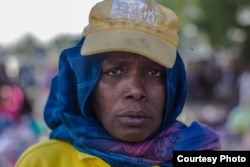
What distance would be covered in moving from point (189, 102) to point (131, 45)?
2256 mm

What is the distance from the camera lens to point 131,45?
7.51ft

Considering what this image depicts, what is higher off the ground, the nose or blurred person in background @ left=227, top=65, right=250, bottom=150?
the nose

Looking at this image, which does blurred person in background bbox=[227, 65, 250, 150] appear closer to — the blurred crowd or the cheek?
the blurred crowd

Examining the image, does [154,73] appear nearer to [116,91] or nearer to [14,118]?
[116,91]

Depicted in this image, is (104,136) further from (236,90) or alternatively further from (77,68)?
(236,90)

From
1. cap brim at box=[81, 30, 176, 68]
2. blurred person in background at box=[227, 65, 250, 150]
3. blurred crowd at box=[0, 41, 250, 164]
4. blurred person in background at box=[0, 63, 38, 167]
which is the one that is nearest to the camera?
cap brim at box=[81, 30, 176, 68]

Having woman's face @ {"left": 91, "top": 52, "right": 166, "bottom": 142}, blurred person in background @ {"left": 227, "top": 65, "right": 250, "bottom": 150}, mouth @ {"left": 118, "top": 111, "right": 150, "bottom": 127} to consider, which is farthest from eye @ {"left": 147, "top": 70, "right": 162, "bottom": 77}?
blurred person in background @ {"left": 227, "top": 65, "right": 250, "bottom": 150}

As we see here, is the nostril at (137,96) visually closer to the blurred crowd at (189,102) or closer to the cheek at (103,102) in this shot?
the cheek at (103,102)

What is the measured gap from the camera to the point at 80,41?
2.40 meters

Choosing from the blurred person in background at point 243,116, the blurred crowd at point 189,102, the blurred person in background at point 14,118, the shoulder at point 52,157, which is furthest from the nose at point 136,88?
the blurred person in background at point 243,116

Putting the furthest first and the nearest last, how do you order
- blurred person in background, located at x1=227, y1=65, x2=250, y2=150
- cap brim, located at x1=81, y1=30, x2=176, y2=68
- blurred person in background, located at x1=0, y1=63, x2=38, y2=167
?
blurred person in background, located at x1=227, y1=65, x2=250, y2=150
blurred person in background, located at x1=0, y1=63, x2=38, y2=167
cap brim, located at x1=81, y1=30, x2=176, y2=68

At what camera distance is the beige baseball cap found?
230 centimetres

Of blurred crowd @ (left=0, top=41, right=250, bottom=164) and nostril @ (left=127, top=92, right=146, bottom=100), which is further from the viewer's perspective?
blurred crowd @ (left=0, top=41, right=250, bottom=164)

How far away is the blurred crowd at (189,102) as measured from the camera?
4.27m
